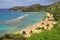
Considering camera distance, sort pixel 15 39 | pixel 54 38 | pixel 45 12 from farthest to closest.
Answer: pixel 45 12, pixel 15 39, pixel 54 38

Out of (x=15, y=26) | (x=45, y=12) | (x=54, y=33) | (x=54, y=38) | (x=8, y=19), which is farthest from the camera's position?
(x=45, y=12)

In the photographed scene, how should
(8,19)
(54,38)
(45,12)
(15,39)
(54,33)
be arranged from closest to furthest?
(54,38)
(54,33)
(15,39)
(8,19)
(45,12)

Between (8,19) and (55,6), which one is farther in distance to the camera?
(55,6)

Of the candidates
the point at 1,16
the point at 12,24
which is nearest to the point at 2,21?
the point at 12,24

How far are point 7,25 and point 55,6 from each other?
31.3 ft

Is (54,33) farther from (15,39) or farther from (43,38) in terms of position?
(15,39)

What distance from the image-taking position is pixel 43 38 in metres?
6.06

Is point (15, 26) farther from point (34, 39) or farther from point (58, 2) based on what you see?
point (58, 2)

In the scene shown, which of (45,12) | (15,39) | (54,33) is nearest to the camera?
(54,33)


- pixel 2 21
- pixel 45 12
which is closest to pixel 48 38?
pixel 2 21

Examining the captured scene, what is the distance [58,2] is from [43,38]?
1696 cm

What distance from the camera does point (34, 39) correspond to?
615 cm

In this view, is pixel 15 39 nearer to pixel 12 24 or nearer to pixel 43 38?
pixel 43 38

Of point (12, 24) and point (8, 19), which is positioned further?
point (8, 19)
